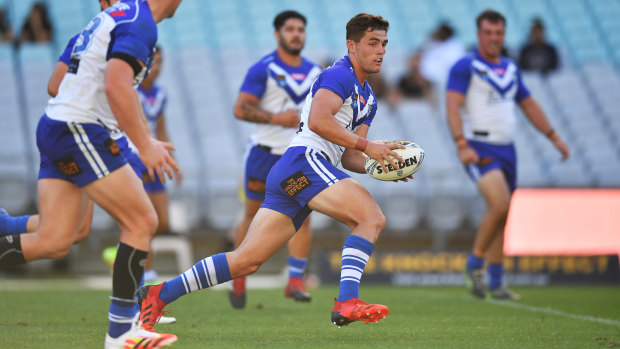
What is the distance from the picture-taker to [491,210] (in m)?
8.87

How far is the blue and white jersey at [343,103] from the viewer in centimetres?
559

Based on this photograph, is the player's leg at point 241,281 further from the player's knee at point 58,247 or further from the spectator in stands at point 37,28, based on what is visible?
the spectator in stands at point 37,28

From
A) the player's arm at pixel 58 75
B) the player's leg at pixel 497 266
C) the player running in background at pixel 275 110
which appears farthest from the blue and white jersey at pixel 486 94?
the player's arm at pixel 58 75

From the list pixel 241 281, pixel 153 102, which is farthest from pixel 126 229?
pixel 153 102

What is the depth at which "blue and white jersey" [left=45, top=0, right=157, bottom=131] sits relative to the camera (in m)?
4.73

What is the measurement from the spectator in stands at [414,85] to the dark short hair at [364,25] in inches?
A: 486

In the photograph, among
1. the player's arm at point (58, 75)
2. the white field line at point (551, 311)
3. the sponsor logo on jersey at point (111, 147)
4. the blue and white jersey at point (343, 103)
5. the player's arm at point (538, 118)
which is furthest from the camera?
the player's arm at point (538, 118)

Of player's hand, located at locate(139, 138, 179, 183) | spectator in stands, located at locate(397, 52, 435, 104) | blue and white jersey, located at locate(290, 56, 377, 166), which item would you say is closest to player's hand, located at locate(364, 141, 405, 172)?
blue and white jersey, located at locate(290, 56, 377, 166)

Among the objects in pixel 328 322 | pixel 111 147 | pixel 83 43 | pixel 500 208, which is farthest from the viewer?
Answer: pixel 500 208

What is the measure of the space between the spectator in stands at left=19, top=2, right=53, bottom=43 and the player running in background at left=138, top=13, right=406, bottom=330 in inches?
526

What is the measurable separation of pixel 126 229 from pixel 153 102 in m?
4.37

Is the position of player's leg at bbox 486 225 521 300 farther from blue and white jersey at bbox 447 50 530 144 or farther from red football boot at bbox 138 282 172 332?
red football boot at bbox 138 282 172 332

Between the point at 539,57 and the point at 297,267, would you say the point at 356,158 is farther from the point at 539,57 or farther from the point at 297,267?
the point at 539,57

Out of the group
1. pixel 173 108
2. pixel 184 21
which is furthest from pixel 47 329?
pixel 184 21
